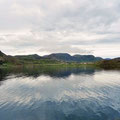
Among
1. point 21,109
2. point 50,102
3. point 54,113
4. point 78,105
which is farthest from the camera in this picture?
point 50,102

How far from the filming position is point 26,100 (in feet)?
142

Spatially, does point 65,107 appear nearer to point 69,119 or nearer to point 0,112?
point 69,119

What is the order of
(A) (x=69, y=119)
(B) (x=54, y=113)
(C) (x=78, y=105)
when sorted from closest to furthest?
(A) (x=69, y=119), (B) (x=54, y=113), (C) (x=78, y=105)

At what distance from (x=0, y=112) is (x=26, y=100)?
10.8 m

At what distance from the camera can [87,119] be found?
94.6ft

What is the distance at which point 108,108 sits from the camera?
3538cm

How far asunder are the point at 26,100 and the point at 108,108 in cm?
2409

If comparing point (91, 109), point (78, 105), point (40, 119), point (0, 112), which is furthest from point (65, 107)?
point (0, 112)

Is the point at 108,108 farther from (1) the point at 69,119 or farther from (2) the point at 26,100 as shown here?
(2) the point at 26,100

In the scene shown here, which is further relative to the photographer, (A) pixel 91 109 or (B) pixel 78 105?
(B) pixel 78 105

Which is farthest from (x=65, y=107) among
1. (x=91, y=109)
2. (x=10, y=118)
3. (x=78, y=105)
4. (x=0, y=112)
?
(x=0, y=112)

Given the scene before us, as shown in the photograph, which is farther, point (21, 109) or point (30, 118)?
point (21, 109)

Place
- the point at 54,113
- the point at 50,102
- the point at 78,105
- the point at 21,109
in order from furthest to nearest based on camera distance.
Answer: the point at 50,102 → the point at 78,105 → the point at 21,109 → the point at 54,113

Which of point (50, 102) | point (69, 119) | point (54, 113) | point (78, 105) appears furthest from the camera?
point (50, 102)
